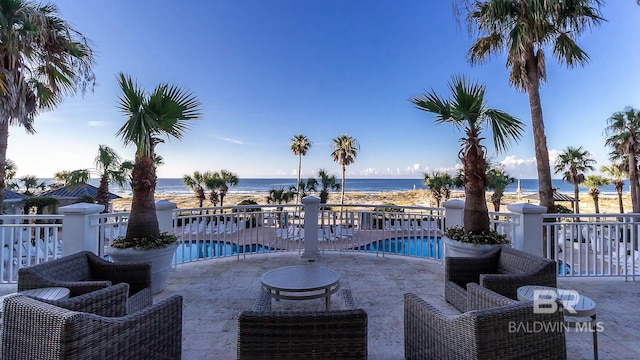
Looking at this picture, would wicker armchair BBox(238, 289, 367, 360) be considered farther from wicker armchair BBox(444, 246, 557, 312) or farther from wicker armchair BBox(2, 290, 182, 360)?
wicker armchair BBox(444, 246, 557, 312)

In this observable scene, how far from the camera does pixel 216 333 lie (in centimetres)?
240

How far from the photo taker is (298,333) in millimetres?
1285

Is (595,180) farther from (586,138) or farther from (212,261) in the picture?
(212,261)

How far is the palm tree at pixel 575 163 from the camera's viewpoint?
14281 millimetres

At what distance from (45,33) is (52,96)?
3.91 ft

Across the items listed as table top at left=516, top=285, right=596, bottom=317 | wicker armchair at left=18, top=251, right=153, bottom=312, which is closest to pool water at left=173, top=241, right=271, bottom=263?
wicker armchair at left=18, top=251, right=153, bottom=312

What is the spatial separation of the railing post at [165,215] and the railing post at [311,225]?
6.90ft

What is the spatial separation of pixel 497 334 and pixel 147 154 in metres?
3.74

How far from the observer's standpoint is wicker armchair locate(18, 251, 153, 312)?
201cm

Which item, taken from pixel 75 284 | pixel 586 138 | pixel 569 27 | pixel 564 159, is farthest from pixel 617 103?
pixel 75 284

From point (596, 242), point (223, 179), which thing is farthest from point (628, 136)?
point (223, 179)

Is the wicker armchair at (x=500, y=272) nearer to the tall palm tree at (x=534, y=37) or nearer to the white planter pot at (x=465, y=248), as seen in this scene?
the white planter pot at (x=465, y=248)

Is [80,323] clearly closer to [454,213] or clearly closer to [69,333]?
[69,333]

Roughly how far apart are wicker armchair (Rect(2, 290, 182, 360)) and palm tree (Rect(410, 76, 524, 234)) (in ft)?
11.6
